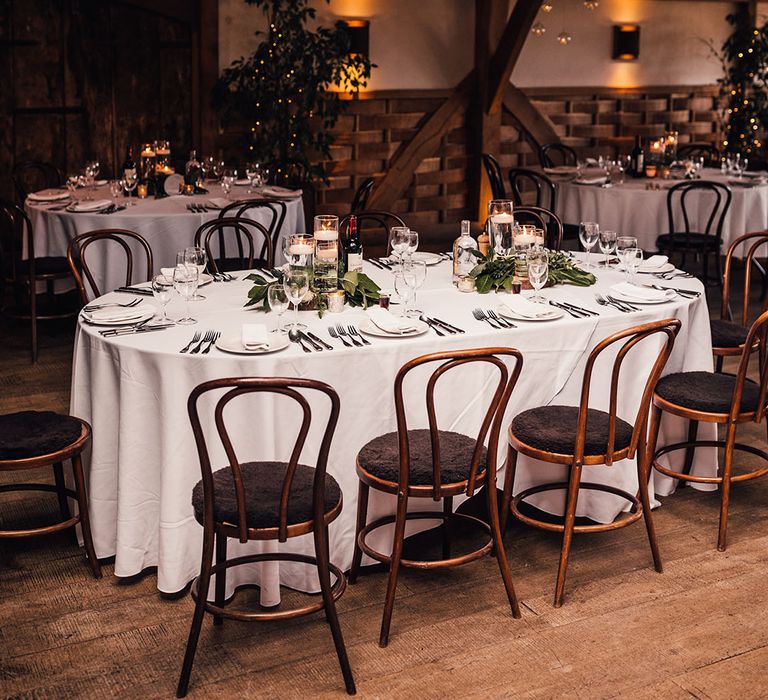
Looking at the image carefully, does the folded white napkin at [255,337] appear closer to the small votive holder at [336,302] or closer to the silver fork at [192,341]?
the silver fork at [192,341]

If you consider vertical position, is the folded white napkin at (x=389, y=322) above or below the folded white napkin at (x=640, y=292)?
below

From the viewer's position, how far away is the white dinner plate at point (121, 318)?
3.34 meters

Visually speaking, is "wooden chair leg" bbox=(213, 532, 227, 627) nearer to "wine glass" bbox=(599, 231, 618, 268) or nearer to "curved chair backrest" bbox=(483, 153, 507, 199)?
"wine glass" bbox=(599, 231, 618, 268)

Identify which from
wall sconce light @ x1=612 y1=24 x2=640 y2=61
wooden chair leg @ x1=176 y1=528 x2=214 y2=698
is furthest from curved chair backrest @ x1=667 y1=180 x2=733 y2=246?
wooden chair leg @ x1=176 y1=528 x2=214 y2=698

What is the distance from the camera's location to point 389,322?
3.33 m

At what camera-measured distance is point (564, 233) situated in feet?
23.6

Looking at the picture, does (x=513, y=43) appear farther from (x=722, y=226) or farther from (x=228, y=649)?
(x=228, y=649)

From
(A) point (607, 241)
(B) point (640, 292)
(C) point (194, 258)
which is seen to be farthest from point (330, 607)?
(A) point (607, 241)

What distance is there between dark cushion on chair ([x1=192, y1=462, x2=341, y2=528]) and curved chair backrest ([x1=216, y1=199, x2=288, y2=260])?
2562 mm

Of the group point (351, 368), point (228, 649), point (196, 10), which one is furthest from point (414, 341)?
point (196, 10)

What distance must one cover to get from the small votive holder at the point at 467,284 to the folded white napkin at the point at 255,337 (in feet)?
3.16

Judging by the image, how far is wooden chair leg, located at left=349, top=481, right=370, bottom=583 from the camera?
317cm

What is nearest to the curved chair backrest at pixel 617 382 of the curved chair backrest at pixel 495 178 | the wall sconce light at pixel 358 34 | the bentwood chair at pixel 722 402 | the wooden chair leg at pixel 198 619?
the bentwood chair at pixel 722 402

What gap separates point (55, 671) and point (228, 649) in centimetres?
47
